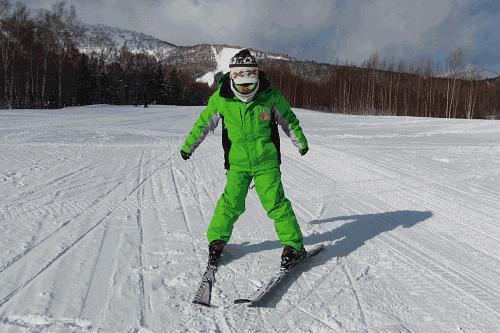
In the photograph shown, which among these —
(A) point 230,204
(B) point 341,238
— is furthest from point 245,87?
(B) point 341,238

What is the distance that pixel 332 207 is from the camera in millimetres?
5480

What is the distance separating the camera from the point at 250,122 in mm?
3348

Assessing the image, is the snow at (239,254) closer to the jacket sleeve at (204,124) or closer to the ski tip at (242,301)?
the ski tip at (242,301)

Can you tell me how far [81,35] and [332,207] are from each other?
152 feet

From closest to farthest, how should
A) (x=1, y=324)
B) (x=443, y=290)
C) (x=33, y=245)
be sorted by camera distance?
(x=1, y=324) → (x=443, y=290) → (x=33, y=245)

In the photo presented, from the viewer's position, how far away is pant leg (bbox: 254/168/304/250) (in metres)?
3.43

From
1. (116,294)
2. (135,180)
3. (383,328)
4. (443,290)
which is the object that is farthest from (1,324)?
(135,180)

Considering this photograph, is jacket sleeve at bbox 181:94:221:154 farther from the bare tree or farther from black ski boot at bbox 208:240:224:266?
the bare tree

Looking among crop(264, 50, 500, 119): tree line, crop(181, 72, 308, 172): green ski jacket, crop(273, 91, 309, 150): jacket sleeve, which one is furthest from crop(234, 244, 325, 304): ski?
crop(264, 50, 500, 119): tree line

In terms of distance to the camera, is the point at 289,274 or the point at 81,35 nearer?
the point at 289,274

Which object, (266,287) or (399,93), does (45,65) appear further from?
(399,93)

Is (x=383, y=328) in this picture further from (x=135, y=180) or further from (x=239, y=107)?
(x=135, y=180)

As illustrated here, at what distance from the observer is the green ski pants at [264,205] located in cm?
344

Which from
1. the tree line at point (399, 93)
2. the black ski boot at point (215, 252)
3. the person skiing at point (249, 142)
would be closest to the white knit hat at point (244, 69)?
the person skiing at point (249, 142)
